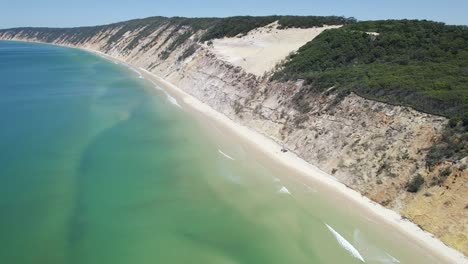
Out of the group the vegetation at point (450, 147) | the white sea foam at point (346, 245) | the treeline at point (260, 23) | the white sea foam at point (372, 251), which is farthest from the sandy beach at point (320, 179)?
the treeline at point (260, 23)

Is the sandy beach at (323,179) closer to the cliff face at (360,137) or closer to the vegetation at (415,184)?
the cliff face at (360,137)

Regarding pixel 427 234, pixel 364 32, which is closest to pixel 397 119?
pixel 427 234

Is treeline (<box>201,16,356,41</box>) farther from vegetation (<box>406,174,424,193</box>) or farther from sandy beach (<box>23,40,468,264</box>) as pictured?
vegetation (<box>406,174,424,193</box>)

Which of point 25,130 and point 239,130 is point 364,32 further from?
point 25,130

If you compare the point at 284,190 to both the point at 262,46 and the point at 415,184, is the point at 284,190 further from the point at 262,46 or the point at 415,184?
the point at 262,46

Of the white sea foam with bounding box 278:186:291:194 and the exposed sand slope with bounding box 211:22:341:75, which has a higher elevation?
the exposed sand slope with bounding box 211:22:341:75

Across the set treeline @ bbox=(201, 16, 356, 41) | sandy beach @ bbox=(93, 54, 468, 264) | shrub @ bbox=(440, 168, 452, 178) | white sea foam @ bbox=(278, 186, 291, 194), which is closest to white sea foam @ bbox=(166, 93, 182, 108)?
sandy beach @ bbox=(93, 54, 468, 264)
